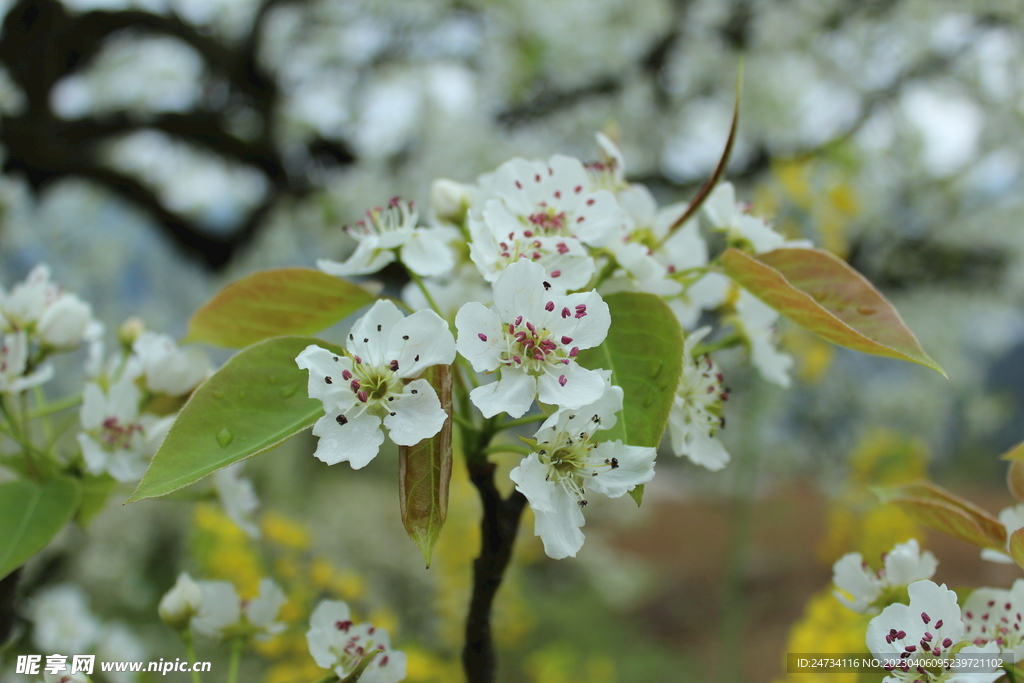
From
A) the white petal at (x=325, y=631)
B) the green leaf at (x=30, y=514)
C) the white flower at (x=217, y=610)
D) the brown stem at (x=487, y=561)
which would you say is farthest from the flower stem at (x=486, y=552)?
the green leaf at (x=30, y=514)

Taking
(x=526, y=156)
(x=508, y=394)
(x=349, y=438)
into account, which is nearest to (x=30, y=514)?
(x=349, y=438)

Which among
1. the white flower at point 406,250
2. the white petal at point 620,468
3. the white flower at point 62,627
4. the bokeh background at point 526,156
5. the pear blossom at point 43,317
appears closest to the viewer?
the white petal at point 620,468

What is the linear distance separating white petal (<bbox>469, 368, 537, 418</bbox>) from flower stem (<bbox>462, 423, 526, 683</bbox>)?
0.21ft

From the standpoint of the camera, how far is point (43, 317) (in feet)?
2.06

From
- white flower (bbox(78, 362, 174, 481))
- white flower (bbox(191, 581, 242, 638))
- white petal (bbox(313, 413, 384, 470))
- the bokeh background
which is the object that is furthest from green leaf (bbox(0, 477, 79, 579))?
the bokeh background

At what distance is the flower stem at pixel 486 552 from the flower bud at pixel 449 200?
188 mm

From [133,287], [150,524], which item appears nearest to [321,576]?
[150,524]

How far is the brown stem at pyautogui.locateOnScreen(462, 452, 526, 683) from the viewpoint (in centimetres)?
50

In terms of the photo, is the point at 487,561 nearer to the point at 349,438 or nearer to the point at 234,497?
the point at 349,438

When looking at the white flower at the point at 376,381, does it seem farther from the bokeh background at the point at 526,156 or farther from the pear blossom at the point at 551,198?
the bokeh background at the point at 526,156

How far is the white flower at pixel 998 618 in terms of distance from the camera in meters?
0.48

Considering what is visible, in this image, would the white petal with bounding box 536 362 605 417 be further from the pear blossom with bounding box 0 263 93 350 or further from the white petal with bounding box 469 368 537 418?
the pear blossom with bounding box 0 263 93 350

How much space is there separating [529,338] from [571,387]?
0.05 m

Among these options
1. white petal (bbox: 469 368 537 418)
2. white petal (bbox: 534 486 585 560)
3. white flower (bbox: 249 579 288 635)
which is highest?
white petal (bbox: 469 368 537 418)
